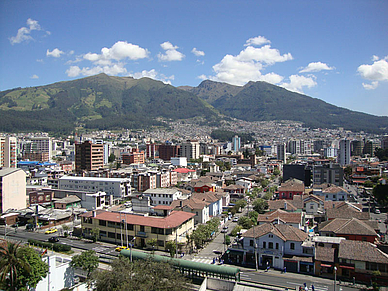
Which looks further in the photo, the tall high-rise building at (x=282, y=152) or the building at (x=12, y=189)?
the tall high-rise building at (x=282, y=152)

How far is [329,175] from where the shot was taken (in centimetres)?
5381

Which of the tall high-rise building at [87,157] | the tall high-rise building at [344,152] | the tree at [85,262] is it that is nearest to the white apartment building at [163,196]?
the tree at [85,262]

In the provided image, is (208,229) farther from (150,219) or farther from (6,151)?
(6,151)

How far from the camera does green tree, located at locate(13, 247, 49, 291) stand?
54.7 ft

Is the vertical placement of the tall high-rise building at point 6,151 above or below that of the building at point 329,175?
above

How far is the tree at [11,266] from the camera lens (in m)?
15.6

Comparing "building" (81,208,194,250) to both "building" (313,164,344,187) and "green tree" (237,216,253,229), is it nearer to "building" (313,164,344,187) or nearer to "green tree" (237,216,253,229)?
"green tree" (237,216,253,229)

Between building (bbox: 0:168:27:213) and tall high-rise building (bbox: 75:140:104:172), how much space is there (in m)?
31.4

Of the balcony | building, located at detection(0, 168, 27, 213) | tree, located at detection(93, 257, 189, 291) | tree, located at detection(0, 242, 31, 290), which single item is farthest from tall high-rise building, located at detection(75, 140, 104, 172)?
tree, located at detection(93, 257, 189, 291)

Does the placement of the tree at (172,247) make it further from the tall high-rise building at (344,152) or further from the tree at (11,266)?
the tall high-rise building at (344,152)

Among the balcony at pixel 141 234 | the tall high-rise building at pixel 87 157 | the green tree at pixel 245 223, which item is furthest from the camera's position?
the tall high-rise building at pixel 87 157

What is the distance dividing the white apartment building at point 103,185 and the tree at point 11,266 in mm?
31842

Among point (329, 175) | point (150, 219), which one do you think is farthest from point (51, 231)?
point (329, 175)

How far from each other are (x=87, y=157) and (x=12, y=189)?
110 ft
